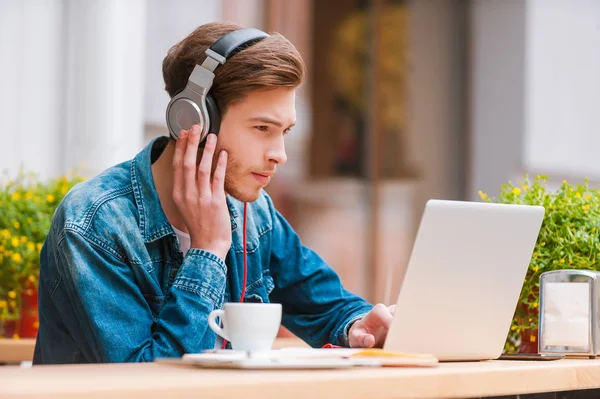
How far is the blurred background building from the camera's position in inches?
182

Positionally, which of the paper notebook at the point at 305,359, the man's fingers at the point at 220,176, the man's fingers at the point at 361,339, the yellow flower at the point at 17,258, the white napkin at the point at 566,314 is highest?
the man's fingers at the point at 220,176

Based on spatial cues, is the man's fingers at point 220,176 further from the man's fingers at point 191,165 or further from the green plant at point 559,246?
the green plant at point 559,246

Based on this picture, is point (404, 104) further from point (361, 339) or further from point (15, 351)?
point (361, 339)

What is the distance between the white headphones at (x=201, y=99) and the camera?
1.68 metres

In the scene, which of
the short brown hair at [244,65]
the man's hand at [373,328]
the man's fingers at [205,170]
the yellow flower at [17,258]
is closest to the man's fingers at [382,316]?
the man's hand at [373,328]

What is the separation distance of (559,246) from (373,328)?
0.49 meters

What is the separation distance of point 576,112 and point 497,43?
730 millimetres

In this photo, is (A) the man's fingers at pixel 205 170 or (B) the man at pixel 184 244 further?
(A) the man's fingers at pixel 205 170

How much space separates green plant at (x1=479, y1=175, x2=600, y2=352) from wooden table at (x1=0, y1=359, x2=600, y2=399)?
55cm

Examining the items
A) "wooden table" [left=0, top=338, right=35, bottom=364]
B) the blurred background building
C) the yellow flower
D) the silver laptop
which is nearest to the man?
the silver laptop

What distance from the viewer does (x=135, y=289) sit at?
4.98 feet

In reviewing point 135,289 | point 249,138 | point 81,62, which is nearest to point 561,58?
point 81,62

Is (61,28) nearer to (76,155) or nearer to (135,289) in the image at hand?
(76,155)

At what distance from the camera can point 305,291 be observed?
1.96 metres
